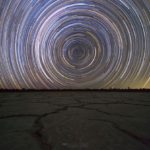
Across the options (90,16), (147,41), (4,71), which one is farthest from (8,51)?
(147,41)

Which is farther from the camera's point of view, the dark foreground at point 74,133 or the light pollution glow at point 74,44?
the light pollution glow at point 74,44

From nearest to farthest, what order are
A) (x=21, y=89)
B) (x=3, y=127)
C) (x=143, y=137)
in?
1. (x=143, y=137)
2. (x=3, y=127)
3. (x=21, y=89)

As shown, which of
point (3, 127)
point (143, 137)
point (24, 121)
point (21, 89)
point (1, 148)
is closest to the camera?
point (1, 148)

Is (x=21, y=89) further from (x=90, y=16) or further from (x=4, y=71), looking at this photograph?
(x=90, y=16)

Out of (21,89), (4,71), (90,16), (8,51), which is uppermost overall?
(90,16)

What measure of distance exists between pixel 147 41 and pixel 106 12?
1.82ft

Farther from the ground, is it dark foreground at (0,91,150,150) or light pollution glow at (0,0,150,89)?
light pollution glow at (0,0,150,89)

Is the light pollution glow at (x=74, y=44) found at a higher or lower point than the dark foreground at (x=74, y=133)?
higher

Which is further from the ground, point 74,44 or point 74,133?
point 74,44

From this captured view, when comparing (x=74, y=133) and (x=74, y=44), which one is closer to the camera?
(x=74, y=133)

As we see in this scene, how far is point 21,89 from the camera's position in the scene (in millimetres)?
2961

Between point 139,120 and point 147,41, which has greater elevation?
point 147,41

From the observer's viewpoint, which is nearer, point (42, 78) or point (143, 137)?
point (143, 137)

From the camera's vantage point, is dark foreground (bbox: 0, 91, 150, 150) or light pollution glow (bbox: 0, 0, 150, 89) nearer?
dark foreground (bbox: 0, 91, 150, 150)
